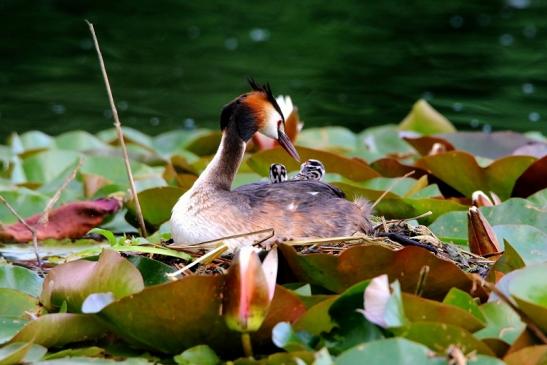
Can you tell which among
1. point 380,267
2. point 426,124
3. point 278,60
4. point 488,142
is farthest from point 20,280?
point 278,60

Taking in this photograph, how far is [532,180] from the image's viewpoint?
5199 millimetres

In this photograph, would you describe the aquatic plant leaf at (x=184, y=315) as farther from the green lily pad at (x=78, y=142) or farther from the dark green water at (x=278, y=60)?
the dark green water at (x=278, y=60)

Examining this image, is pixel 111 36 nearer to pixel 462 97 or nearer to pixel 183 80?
pixel 183 80

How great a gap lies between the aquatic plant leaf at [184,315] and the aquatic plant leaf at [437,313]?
1.03ft

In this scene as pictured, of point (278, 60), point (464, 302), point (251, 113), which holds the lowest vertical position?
point (278, 60)

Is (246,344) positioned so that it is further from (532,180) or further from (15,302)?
(532,180)

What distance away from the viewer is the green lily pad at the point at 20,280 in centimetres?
373

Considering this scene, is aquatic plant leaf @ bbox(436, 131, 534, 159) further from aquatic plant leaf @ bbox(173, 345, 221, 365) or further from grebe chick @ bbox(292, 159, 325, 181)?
aquatic plant leaf @ bbox(173, 345, 221, 365)

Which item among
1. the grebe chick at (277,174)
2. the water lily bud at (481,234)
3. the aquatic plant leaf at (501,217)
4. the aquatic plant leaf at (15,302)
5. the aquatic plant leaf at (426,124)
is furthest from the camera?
the aquatic plant leaf at (426,124)

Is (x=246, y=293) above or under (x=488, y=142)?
above

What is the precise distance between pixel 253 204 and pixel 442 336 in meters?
1.23

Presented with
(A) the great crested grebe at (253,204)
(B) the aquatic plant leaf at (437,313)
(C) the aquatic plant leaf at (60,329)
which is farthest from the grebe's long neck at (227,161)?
(B) the aquatic plant leaf at (437,313)

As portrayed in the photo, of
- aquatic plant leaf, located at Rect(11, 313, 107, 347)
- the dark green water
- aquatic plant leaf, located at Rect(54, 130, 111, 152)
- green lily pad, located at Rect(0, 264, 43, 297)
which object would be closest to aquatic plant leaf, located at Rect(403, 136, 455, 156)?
aquatic plant leaf, located at Rect(54, 130, 111, 152)

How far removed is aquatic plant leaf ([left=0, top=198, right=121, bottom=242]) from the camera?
4.99 meters
